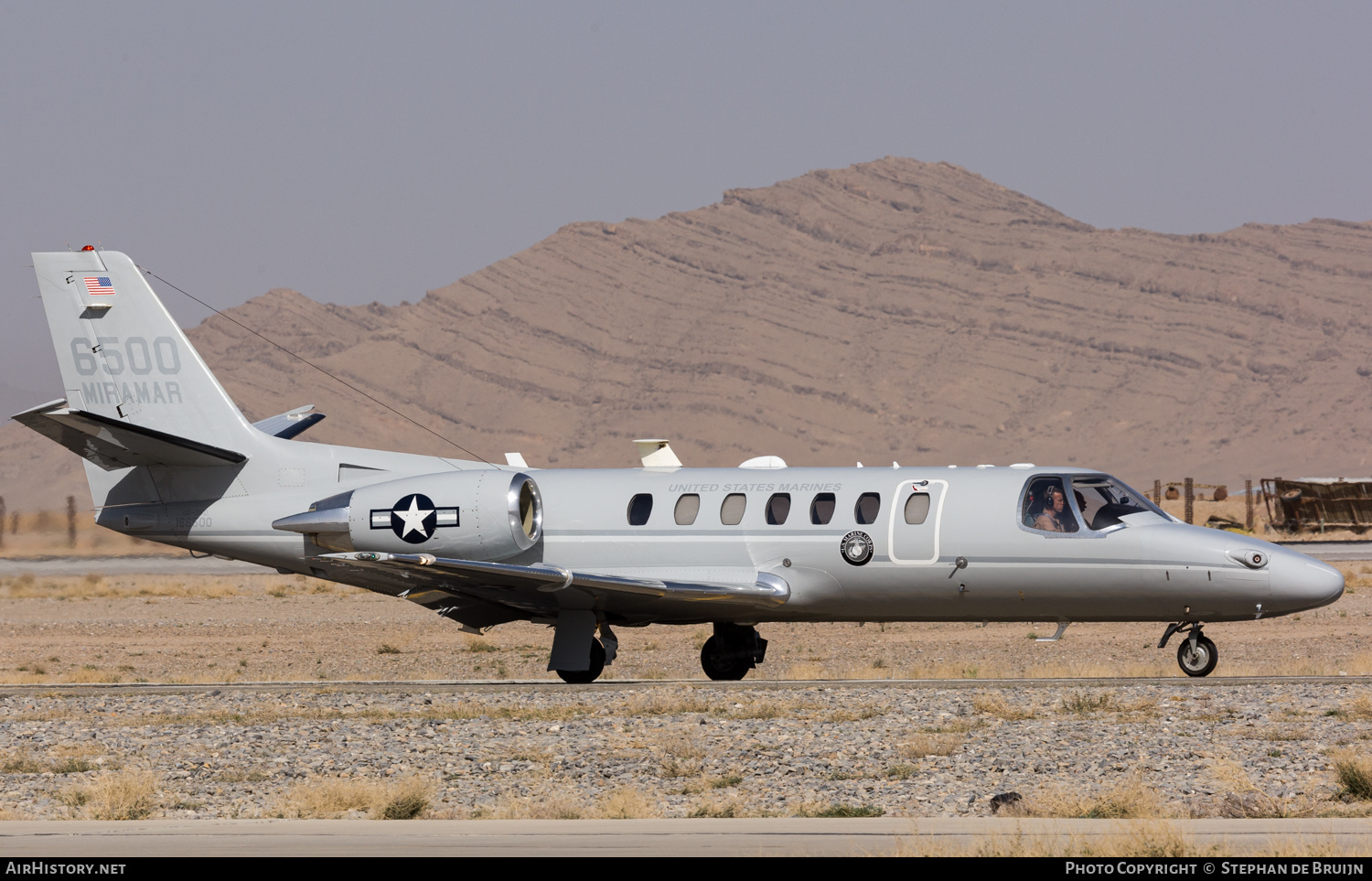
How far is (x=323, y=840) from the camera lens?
1018cm

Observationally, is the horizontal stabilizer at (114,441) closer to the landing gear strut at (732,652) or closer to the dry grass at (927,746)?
the landing gear strut at (732,652)

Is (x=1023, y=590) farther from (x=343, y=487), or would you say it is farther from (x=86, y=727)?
(x=86, y=727)

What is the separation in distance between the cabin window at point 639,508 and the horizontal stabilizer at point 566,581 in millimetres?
942

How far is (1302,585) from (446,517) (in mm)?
10840

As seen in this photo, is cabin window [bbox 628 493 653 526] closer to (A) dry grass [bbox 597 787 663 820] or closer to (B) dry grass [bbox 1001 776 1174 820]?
(A) dry grass [bbox 597 787 663 820]

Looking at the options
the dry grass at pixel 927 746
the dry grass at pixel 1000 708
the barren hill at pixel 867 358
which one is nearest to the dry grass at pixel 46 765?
the dry grass at pixel 927 746

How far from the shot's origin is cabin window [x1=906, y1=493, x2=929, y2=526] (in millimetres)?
20656

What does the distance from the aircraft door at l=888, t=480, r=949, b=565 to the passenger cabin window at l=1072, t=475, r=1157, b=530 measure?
1.74 meters

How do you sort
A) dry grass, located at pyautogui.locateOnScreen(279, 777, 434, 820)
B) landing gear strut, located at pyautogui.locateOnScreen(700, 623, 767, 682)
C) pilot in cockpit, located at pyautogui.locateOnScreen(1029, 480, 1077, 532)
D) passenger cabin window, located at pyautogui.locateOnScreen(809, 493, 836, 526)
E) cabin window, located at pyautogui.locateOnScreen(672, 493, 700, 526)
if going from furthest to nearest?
landing gear strut, located at pyautogui.locateOnScreen(700, 623, 767, 682) → cabin window, located at pyautogui.locateOnScreen(672, 493, 700, 526) → passenger cabin window, located at pyautogui.locateOnScreen(809, 493, 836, 526) → pilot in cockpit, located at pyautogui.locateOnScreen(1029, 480, 1077, 532) → dry grass, located at pyautogui.locateOnScreen(279, 777, 434, 820)

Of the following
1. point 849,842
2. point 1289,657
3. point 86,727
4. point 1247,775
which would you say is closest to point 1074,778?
point 1247,775

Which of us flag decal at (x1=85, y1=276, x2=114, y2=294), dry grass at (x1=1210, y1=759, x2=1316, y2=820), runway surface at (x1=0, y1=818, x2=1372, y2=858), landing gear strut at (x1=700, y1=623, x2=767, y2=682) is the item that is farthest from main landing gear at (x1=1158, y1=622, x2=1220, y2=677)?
us flag decal at (x1=85, y1=276, x2=114, y2=294)

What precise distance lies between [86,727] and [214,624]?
86.4ft
